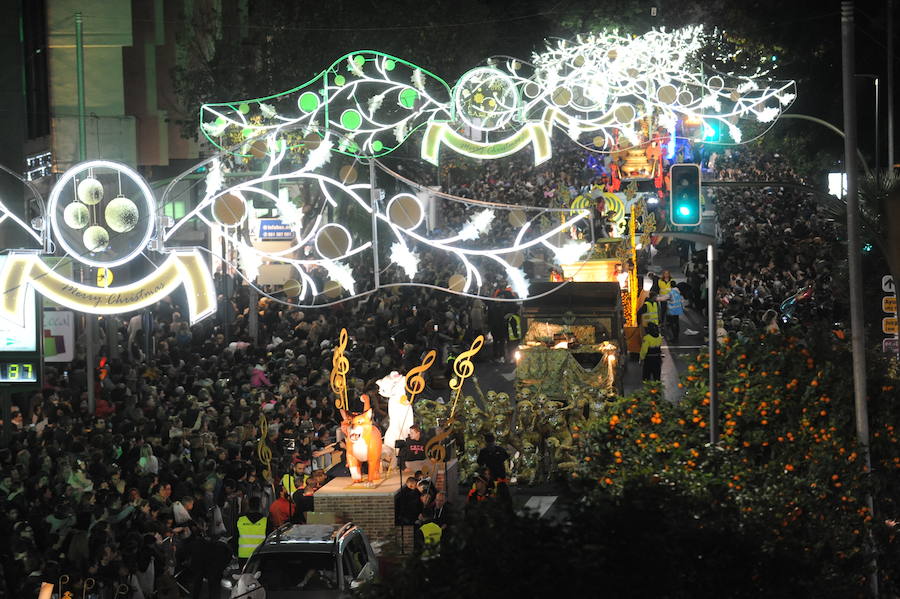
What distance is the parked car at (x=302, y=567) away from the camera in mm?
13562

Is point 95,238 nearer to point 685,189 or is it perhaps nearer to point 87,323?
point 87,323

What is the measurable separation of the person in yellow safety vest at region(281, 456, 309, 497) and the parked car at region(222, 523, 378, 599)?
12.2ft

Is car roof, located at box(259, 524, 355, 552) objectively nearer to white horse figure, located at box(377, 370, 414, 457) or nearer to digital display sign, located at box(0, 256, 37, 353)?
digital display sign, located at box(0, 256, 37, 353)

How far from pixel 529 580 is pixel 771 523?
3.72 m

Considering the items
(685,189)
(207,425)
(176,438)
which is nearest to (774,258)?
(685,189)

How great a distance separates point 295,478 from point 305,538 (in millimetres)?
4706

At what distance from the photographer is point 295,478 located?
18.7m

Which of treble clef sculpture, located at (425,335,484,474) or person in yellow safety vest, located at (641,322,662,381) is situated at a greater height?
person in yellow safety vest, located at (641,322,662,381)

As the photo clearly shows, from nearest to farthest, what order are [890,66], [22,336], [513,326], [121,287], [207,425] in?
[121,287] < [22,336] < [207,425] < [890,66] < [513,326]

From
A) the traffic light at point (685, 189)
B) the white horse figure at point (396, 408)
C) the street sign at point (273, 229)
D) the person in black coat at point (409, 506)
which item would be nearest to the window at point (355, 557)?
the person in black coat at point (409, 506)

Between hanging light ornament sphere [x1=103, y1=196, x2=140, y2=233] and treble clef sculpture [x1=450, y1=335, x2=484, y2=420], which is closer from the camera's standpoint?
hanging light ornament sphere [x1=103, y1=196, x2=140, y2=233]

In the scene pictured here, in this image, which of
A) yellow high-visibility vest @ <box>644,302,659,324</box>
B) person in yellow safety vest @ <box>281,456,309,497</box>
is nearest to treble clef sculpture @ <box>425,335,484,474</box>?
person in yellow safety vest @ <box>281,456,309,497</box>

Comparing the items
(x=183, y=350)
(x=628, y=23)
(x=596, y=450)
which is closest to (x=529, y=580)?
(x=596, y=450)

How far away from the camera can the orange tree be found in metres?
11.6
